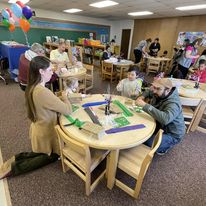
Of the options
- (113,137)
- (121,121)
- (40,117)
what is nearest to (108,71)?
(121,121)

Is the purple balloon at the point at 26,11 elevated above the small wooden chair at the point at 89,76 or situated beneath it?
elevated above

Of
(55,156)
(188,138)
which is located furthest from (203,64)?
(55,156)

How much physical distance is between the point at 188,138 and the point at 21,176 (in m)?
2.45

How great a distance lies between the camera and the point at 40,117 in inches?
55.9

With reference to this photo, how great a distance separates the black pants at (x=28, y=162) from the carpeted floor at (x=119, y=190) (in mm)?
78

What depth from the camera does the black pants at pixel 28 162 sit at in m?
→ 1.56

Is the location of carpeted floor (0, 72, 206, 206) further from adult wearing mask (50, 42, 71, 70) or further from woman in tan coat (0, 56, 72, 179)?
adult wearing mask (50, 42, 71, 70)

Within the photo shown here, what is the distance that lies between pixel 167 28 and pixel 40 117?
795cm

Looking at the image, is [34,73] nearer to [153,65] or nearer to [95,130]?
[95,130]

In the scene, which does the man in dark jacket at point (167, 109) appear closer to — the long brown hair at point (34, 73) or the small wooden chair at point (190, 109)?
the small wooden chair at point (190, 109)

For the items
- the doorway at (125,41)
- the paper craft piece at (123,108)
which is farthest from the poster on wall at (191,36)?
the paper craft piece at (123,108)

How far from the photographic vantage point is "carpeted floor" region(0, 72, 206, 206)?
4.65 ft

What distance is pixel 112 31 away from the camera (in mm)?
9719

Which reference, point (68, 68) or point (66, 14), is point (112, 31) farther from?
point (68, 68)
